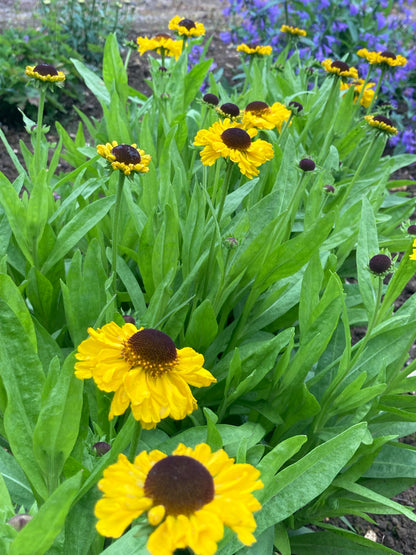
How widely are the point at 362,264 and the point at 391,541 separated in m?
0.78

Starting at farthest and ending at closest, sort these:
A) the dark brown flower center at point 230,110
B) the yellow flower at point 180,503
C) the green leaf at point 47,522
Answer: the dark brown flower center at point 230,110
the green leaf at point 47,522
the yellow flower at point 180,503

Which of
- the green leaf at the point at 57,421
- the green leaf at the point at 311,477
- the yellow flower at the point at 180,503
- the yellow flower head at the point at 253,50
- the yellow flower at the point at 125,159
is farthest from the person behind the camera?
the yellow flower head at the point at 253,50

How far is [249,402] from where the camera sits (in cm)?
146

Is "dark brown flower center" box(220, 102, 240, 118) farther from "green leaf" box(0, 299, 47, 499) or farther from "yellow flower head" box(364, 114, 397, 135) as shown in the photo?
"green leaf" box(0, 299, 47, 499)

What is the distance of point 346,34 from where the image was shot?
420cm

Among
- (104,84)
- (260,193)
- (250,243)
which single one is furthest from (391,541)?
(104,84)

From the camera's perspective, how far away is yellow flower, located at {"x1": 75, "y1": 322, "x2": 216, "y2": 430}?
0.78m

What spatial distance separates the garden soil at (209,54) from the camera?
1.69 metres

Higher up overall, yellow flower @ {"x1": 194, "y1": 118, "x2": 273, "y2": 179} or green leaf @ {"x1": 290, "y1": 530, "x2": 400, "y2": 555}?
yellow flower @ {"x1": 194, "y1": 118, "x2": 273, "y2": 179}

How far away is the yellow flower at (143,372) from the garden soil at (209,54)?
A: 1.07 meters

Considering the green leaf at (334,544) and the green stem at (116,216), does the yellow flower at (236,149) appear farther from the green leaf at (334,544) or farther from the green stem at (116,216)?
the green leaf at (334,544)

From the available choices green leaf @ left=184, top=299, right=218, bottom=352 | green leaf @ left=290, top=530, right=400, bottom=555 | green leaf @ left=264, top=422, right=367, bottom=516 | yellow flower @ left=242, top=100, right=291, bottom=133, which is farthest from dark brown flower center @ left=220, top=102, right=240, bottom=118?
green leaf @ left=290, top=530, right=400, bottom=555

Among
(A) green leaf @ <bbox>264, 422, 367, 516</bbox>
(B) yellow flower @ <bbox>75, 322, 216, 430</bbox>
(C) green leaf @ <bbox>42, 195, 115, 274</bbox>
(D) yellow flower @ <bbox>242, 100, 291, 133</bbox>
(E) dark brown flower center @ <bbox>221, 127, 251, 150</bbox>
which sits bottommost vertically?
(A) green leaf @ <bbox>264, 422, 367, 516</bbox>

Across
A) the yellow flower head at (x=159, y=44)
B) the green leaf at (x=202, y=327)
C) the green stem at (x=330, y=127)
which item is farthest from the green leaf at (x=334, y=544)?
the yellow flower head at (x=159, y=44)
